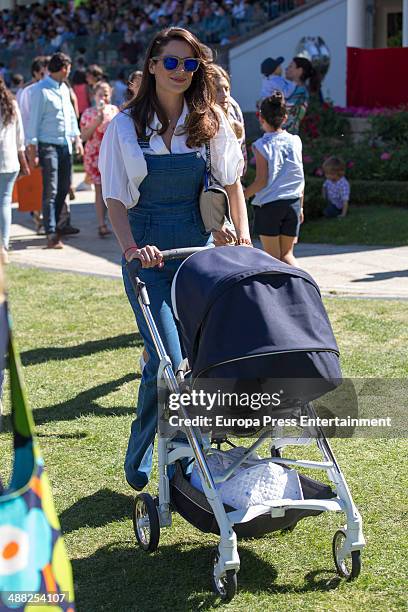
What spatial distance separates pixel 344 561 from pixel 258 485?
0.45m

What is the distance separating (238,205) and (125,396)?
1999 millimetres

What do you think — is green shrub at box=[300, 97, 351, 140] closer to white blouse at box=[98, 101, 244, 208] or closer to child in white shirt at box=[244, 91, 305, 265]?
child in white shirt at box=[244, 91, 305, 265]

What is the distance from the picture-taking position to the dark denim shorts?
Answer: 7.57 m

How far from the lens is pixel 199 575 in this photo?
13.1 feet

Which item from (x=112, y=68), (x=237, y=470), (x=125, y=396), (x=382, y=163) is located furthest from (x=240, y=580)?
(x=112, y=68)

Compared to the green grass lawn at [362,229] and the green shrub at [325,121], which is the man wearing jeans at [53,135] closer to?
the green grass lawn at [362,229]

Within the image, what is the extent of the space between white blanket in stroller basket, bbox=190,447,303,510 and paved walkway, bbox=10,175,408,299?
4.97m

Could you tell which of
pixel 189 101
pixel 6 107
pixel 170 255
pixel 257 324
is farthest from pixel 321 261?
pixel 257 324

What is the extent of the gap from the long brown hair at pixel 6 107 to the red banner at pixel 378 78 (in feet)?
38.3

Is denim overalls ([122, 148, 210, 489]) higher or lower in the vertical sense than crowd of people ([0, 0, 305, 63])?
lower

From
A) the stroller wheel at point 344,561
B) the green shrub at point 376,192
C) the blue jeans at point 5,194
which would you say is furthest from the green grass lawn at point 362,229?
the stroller wheel at point 344,561

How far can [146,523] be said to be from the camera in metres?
4.21

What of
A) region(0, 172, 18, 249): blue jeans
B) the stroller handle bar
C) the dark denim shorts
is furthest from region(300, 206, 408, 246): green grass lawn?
the stroller handle bar

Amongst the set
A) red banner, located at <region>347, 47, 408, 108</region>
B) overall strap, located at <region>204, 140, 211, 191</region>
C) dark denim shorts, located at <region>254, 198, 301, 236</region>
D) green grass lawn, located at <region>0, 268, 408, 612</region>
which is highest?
red banner, located at <region>347, 47, 408, 108</region>
